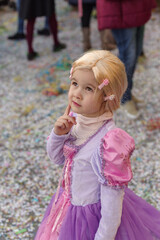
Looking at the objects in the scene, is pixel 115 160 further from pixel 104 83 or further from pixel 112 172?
pixel 104 83

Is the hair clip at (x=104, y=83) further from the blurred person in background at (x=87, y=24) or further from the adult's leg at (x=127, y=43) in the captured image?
the blurred person in background at (x=87, y=24)

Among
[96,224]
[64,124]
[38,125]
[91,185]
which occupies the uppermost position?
[64,124]

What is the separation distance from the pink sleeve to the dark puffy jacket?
150cm

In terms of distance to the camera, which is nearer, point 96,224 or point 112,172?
point 112,172

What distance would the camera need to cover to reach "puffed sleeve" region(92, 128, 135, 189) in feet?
3.43

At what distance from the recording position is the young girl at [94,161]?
1065mm

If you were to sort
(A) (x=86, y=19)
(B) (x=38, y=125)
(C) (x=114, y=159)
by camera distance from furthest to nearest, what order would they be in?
(A) (x=86, y=19)
(B) (x=38, y=125)
(C) (x=114, y=159)

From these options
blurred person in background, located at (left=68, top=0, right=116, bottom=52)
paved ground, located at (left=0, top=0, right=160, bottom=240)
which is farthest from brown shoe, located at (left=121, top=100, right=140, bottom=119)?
blurred person in background, located at (left=68, top=0, right=116, bottom=52)

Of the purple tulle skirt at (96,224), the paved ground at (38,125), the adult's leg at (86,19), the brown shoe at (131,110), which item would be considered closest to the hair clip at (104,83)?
the paved ground at (38,125)

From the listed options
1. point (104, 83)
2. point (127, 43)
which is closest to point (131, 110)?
point (127, 43)

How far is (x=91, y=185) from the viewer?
119 cm

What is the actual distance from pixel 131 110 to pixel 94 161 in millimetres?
Answer: 1718

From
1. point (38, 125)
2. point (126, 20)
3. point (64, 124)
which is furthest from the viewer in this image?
point (38, 125)

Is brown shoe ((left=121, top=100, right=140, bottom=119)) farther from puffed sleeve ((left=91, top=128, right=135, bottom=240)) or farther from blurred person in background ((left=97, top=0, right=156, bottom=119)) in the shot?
puffed sleeve ((left=91, top=128, right=135, bottom=240))
